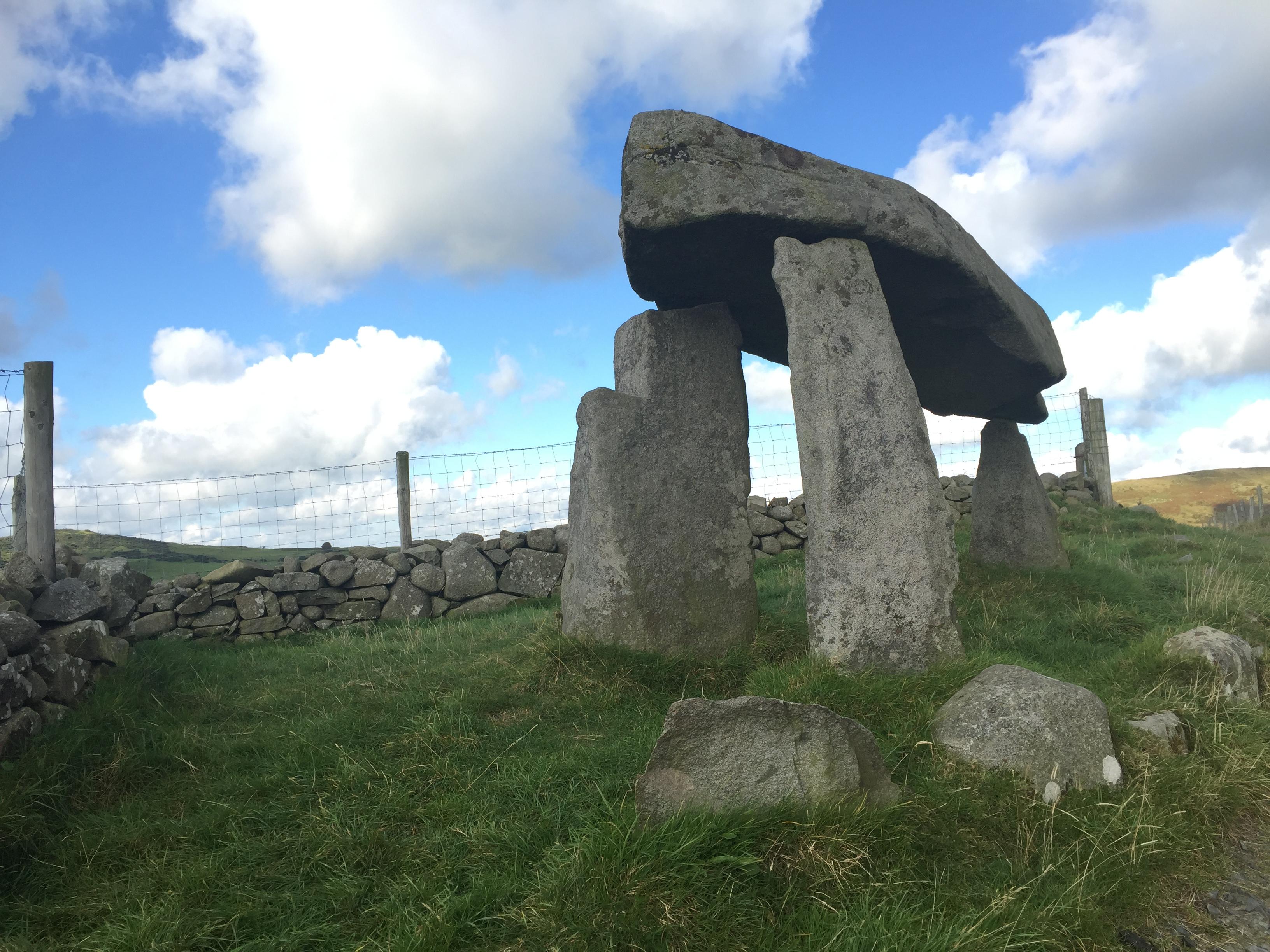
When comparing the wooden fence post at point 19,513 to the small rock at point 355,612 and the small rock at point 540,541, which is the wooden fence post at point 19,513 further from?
the small rock at point 540,541

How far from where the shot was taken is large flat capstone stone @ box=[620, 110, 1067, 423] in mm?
5730

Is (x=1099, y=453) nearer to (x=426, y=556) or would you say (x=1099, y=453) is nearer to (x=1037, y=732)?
(x=426, y=556)

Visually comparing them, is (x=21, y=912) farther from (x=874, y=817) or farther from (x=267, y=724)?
(x=874, y=817)

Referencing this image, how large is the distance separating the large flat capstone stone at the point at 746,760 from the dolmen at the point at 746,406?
1.66 meters

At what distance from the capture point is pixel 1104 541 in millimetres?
12555

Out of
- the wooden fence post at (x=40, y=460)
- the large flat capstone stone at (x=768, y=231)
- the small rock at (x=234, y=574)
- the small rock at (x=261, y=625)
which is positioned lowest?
the small rock at (x=261, y=625)

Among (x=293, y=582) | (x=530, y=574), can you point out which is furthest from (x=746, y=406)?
(x=293, y=582)

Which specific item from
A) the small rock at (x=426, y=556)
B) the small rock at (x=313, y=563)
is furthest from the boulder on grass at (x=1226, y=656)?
the small rock at (x=313, y=563)

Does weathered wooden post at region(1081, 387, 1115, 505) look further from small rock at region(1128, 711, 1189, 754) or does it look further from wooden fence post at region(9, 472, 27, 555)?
wooden fence post at region(9, 472, 27, 555)

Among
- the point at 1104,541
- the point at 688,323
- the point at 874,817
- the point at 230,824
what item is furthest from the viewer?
the point at 1104,541

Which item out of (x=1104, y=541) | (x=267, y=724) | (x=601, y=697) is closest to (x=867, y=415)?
(x=601, y=697)

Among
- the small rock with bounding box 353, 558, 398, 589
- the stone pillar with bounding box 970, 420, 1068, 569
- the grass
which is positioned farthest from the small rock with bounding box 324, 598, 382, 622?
the stone pillar with bounding box 970, 420, 1068, 569

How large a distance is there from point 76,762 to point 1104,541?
12.4 meters

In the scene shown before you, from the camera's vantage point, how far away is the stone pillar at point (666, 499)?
20.3ft
